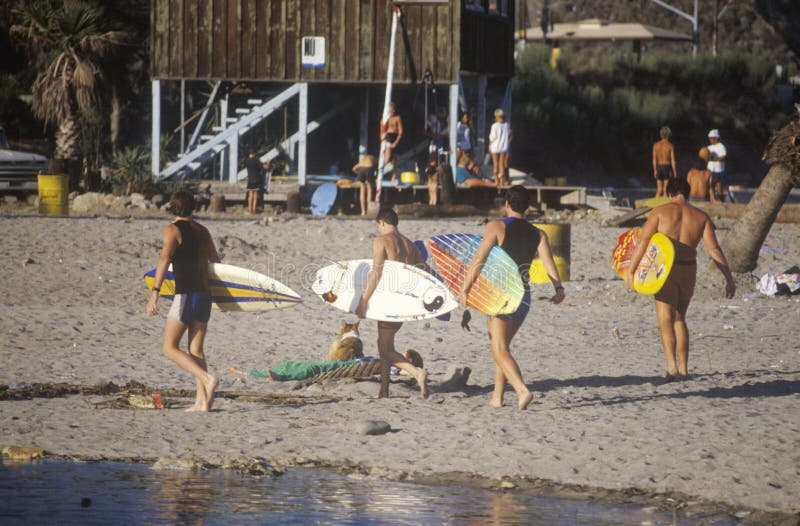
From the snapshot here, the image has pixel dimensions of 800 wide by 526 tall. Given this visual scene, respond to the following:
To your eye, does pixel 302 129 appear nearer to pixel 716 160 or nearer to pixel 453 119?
pixel 453 119

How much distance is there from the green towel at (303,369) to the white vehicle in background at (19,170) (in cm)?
1552

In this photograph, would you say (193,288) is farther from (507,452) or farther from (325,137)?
(325,137)

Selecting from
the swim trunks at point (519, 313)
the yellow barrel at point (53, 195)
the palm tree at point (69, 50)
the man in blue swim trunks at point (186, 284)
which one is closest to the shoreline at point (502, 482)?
the man in blue swim trunks at point (186, 284)

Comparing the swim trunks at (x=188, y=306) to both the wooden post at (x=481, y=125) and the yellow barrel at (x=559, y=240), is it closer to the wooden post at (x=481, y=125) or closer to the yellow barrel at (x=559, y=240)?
the yellow barrel at (x=559, y=240)

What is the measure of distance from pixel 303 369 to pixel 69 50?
58.4 feet

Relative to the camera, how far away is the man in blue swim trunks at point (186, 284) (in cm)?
828

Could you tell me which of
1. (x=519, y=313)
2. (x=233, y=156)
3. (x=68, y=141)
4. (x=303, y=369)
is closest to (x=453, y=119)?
(x=233, y=156)

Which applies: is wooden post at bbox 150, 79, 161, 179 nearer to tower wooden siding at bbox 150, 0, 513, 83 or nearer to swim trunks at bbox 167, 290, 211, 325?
tower wooden siding at bbox 150, 0, 513, 83

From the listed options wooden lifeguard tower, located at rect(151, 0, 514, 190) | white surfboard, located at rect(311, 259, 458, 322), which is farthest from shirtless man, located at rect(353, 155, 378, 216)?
white surfboard, located at rect(311, 259, 458, 322)

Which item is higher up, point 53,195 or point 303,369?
point 53,195

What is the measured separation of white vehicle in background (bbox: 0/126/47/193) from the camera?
23.9 m

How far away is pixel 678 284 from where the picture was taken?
31.6ft

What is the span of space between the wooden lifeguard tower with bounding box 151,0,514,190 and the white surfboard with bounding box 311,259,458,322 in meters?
15.2

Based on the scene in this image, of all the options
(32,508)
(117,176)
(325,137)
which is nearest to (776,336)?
(32,508)
